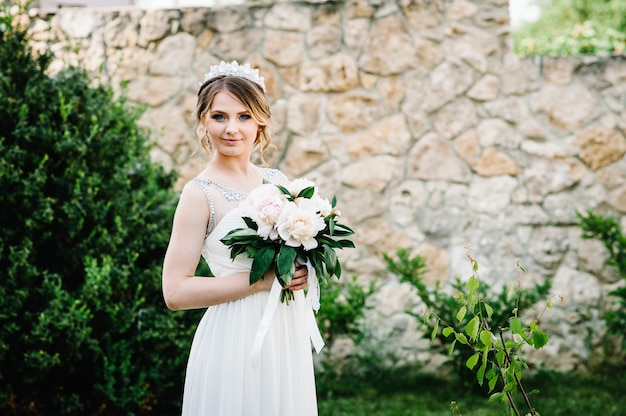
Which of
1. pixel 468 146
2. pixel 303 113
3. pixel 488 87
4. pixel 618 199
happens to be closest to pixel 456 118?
pixel 468 146

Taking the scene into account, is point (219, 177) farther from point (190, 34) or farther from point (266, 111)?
point (190, 34)

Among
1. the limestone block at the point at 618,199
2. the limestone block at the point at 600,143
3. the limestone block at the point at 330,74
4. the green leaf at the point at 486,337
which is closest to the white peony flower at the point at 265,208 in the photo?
the green leaf at the point at 486,337

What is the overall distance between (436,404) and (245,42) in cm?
312

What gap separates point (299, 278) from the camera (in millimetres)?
2176

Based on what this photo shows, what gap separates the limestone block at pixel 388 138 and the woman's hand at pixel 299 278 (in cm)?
307

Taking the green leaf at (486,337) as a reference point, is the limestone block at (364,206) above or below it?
above

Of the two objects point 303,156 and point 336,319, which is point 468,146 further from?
point 336,319

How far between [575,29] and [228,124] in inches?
198

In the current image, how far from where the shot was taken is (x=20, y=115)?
3541 millimetres

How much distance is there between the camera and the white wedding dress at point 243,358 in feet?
7.14

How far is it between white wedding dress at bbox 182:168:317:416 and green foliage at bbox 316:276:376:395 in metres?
2.26

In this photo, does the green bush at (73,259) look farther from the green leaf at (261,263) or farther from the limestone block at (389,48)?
the limestone block at (389,48)

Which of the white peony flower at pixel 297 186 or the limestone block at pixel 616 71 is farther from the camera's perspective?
the limestone block at pixel 616 71

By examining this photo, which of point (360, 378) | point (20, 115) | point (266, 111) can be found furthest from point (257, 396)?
point (360, 378)
